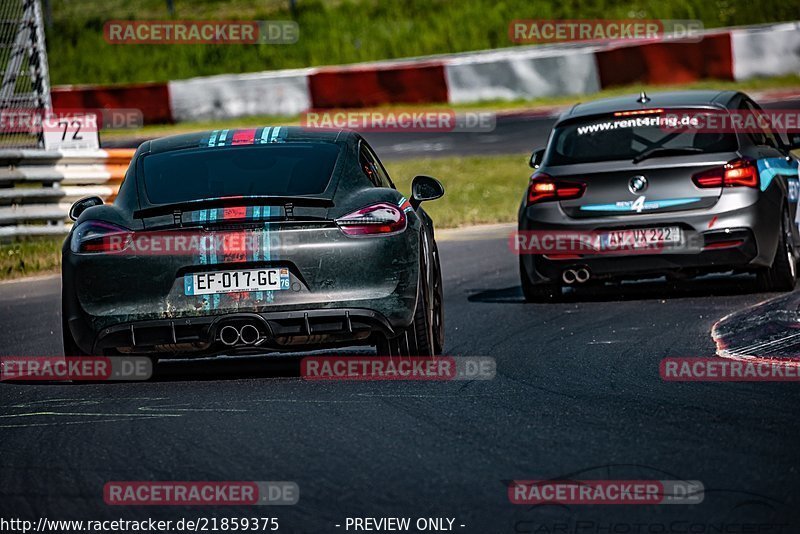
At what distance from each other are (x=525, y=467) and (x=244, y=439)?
1317 millimetres

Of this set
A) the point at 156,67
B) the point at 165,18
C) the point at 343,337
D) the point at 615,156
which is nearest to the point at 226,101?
the point at 156,67

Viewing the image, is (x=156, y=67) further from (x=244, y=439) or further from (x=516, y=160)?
(x=244, y=439)

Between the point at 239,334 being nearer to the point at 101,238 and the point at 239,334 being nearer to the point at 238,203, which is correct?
the point at 238,203

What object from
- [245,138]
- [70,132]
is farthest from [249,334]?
[70,132]

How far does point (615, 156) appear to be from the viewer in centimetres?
1114

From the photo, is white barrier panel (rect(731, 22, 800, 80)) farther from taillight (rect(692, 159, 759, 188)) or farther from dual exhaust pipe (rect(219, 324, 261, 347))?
dual exhaust pipe (rect(219, 324, 261, 347))

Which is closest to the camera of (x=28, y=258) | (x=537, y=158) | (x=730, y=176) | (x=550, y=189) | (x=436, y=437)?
(x=436, y=437)

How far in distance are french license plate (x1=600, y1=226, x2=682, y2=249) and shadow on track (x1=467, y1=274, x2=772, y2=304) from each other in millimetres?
617

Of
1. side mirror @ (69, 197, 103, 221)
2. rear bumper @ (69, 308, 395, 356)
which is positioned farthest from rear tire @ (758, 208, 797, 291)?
side mirror @ (69, 197, 103, 221)

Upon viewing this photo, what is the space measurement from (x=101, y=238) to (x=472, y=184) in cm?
Result: 1658

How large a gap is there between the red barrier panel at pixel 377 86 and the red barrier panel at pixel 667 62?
148 inches

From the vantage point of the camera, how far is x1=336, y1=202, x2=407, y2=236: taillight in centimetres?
774

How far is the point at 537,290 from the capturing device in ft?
37.6

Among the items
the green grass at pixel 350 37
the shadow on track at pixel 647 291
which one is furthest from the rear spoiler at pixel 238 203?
the green grass at pixel 350 37
